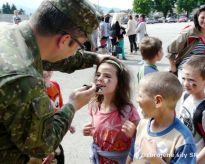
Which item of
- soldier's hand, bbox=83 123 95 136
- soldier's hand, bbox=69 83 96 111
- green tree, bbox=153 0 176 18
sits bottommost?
green tree, bbox=153 0 176 18

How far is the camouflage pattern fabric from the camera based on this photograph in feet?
6.48

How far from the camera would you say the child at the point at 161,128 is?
228cm

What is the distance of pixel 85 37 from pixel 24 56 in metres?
0.45

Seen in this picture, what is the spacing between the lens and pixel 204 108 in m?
2.91

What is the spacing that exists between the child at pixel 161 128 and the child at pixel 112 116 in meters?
0.33

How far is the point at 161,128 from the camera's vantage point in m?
2.45

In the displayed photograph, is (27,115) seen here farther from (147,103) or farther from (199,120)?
(199,120)

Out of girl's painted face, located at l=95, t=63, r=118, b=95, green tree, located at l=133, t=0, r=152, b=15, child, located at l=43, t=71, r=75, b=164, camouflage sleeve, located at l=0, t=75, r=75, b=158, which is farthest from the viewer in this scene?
green tree, located at l=133, t=0, r=152, b=15

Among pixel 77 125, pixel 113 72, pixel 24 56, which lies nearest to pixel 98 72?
pixel 113 72

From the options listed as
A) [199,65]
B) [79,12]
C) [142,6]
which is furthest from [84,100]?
[142,6]

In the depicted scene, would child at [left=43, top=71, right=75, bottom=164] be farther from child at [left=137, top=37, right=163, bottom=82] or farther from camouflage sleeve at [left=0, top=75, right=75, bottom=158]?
camouflage sleeve at [left=0, top=75, right=75, bottom=158]

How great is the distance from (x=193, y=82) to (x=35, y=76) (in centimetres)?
169

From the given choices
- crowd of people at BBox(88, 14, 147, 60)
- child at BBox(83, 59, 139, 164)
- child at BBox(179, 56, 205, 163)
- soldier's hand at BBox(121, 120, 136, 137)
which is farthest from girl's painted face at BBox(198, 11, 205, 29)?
crowd of people at BBox(88, 14, 147, 60)

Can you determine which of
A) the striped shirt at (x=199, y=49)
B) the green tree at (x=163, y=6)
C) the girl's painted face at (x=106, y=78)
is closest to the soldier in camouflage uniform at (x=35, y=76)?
the girl's painted face at (x=106, y=78)
